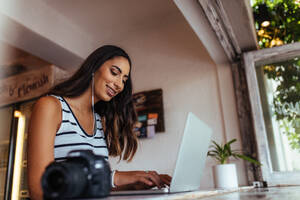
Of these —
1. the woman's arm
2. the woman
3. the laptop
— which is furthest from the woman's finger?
the woman's arm

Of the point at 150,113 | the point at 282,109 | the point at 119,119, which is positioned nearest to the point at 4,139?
the point at 150,113

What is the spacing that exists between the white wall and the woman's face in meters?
1.32

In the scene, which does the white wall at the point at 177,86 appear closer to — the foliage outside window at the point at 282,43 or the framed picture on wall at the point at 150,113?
the framed picture on wall at the point at 150,113

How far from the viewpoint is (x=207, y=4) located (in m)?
1.65

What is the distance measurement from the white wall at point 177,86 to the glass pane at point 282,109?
0.91 feet

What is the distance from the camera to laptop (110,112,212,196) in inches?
39.3

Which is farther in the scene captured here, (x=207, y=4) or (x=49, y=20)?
(x=49, y=20)

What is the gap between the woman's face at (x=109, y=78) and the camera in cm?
140

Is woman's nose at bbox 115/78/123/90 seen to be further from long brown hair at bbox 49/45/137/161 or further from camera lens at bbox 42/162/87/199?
camera lens at bbox 42/162/87/199

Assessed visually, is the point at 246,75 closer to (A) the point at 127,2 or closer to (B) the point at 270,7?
(B) the point at 270,7

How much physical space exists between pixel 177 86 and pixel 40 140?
1.96 meters

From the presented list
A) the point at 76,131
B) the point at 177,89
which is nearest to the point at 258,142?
the point at 177,89

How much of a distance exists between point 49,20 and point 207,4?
5.45ft

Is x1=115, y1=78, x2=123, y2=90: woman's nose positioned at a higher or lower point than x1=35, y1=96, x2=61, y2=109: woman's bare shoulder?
higher
